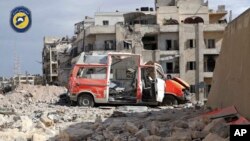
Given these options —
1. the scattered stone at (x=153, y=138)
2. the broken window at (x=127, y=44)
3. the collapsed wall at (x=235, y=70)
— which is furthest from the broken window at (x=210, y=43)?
the scattered stone at (x=153, y=138)

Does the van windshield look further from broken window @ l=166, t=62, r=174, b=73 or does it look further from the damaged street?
broken window @ l=166, t=62, r=174, b=73

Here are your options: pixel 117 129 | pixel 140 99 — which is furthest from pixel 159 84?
pixel 117 129

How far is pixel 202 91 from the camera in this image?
50500 millimetres

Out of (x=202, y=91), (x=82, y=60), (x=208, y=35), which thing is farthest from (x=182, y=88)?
(x=208, y=35)

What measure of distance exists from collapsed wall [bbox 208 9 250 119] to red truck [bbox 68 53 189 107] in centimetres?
662

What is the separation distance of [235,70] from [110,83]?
1053 centimetres

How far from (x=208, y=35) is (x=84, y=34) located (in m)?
13.9

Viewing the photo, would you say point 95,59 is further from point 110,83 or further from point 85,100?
point 85,100

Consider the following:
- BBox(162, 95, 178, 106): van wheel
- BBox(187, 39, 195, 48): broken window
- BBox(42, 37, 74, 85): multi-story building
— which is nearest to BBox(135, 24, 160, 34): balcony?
BBox(187, 39, 195, 48): broken window

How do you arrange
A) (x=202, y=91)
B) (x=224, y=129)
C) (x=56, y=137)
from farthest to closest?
(x=202, y=91), (x=56, y=137), (x=224, y=129)

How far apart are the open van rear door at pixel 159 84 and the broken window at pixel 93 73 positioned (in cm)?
211

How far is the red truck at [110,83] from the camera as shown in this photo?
20531 millimetres

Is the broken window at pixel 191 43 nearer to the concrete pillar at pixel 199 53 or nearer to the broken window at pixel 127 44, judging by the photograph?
the concrete pillar at pixel 199 53

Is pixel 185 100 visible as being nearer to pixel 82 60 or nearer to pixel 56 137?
pixel 82 60
